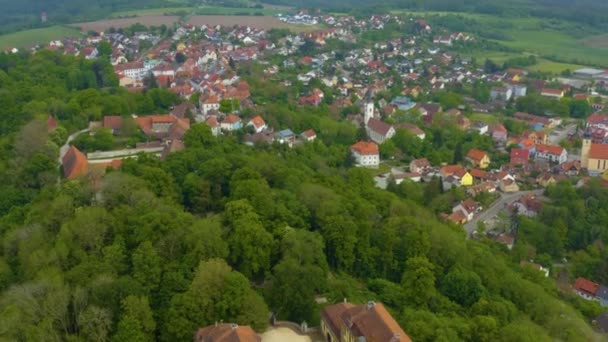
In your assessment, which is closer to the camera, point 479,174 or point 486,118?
point 479,174

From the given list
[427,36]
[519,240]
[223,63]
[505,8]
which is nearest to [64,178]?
[519,240]

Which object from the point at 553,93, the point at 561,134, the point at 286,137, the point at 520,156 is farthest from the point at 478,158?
the point at 553,93

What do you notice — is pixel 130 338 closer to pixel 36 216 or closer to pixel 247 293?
pixel 247 293

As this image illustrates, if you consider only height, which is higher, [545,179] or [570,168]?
[570,168]

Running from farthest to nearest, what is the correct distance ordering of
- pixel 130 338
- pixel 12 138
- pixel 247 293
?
1. pixel 12 138
2. pixel 247 293
3. pixel 130 338

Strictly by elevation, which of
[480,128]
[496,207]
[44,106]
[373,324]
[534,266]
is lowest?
[496,207]

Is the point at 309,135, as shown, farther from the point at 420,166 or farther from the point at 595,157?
the point at 595,157

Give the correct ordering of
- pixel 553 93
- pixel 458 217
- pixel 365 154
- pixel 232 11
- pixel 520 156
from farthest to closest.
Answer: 1. pixel 232 11
2. pixel 553 93
3. pixel 520 156
4. pixel 365 154
5. pixel 458 217

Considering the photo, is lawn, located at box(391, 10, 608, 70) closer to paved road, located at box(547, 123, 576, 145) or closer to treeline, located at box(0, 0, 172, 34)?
paved road, located at box(547, 123, 576, 145)

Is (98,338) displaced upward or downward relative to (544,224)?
upward
